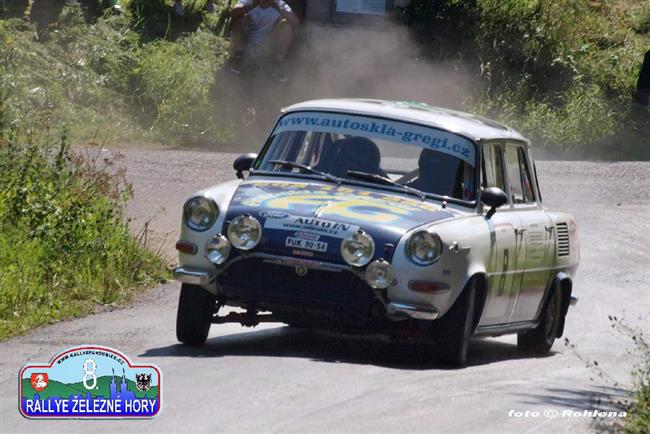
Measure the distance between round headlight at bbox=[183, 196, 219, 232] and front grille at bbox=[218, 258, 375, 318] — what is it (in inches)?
14.3

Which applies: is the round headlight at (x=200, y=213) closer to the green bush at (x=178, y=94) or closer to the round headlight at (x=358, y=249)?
the round headlight at (x=358, y=249)

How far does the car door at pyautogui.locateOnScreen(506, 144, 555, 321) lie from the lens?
36.3ft

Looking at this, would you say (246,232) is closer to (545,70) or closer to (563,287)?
(563,287)

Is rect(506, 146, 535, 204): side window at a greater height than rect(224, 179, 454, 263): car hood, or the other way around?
rect(506, 146, 535, 204): side window

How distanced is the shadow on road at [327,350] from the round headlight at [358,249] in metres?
0.76

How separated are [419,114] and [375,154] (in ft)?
1.65

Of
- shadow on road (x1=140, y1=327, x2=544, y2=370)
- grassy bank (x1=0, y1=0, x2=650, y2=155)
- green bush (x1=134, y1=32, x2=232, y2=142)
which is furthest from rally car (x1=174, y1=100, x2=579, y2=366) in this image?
green bush (x1=134, y1=32, x2=232, y2=142)

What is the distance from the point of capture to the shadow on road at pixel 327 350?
9.91 metres

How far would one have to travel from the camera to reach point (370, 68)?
24969mm

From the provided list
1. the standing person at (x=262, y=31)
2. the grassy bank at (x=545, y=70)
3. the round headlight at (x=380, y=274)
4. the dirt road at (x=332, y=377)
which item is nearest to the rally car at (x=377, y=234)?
the round headlight at (x=380, y=274)

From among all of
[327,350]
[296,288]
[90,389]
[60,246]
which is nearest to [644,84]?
[60,246]

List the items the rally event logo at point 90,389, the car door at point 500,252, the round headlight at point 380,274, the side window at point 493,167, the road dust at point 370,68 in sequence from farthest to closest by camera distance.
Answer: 1. the road dust at point 370,68
2. the side window at point 493,167
3. the car door at point 500,252
4. the round headlight at point 380,274
5. the rally event logo at point 90,389

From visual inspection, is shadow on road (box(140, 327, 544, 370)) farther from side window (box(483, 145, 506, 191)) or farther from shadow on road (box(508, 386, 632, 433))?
side window (box(483, 145, 506, 191))

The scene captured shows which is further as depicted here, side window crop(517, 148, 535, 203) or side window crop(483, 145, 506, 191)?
side window crop(517, 148, 535, 203)
